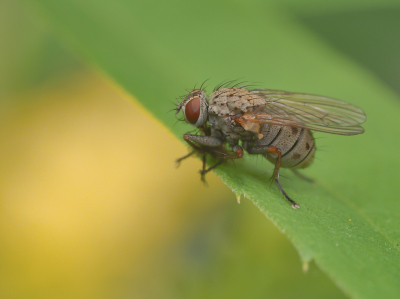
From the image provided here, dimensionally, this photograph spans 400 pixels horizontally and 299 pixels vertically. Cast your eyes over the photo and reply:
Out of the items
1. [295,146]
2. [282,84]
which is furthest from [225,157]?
[282,84]

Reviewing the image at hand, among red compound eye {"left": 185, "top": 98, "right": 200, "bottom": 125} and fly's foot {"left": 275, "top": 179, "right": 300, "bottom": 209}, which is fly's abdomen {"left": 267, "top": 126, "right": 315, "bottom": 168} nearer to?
fly's foot {"left": 275, "top": 179, "right": 300, "bottom": 209}

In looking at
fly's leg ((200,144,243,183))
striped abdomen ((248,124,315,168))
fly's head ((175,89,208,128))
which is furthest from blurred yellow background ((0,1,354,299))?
striped abdomen ((248,124,315,168))

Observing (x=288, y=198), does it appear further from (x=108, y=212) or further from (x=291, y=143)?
(x=108, y=212)

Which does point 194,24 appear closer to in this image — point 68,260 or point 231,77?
point 231,77

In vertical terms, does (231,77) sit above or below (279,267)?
above

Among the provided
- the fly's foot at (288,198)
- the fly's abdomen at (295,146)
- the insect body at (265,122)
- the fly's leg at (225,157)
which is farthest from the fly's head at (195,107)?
the fly's foot at (288,198)

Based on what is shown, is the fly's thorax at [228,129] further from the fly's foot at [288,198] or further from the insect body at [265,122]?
the fly's foot at [288,198]

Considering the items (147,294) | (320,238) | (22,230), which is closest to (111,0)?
(22,230)
